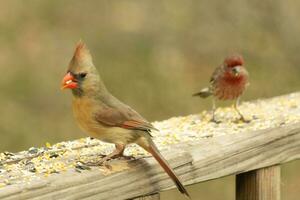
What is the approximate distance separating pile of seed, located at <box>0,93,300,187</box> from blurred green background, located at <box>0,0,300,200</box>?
3.82 metres

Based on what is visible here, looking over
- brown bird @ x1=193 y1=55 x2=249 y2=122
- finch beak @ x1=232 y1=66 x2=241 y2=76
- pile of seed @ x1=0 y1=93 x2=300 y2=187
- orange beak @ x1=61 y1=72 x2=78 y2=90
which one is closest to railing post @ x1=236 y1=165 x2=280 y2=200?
pile of seed @ x1=0 y1=93 x2=300 y2=187

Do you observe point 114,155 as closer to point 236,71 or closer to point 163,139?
point 163,139

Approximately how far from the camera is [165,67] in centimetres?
1109

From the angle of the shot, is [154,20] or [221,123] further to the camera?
[154,20]

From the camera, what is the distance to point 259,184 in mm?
4707

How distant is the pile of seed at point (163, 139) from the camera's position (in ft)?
13.6

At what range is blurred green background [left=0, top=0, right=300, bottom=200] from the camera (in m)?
10.2

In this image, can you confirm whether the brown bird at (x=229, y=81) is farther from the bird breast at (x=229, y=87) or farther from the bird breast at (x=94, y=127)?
the bird breast at (x=94, y=127)

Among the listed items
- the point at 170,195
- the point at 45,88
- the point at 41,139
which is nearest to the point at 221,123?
the point at 170,195

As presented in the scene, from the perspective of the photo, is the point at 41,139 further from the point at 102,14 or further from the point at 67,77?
the point at 67,77

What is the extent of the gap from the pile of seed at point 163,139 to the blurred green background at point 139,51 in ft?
12.5

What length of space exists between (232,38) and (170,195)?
3.90 metres

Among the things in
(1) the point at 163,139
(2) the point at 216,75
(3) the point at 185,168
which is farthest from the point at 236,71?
(3) the point at 185,168

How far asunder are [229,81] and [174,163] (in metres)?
1.99
